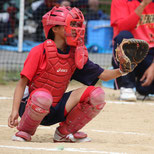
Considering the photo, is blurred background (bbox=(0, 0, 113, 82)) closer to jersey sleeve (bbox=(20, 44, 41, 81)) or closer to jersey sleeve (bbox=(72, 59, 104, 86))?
jersey sleeve (bbox=(72, 59, 104, 86))

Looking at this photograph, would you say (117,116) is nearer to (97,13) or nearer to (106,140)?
(106,140)

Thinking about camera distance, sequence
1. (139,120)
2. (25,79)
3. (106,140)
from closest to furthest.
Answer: (25,79) → (106,140) → (139,120)

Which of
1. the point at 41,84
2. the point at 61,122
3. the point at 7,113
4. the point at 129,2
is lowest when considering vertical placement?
the point at 7,113

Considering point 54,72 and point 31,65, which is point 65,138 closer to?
point 54,72

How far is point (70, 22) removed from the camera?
3.85m

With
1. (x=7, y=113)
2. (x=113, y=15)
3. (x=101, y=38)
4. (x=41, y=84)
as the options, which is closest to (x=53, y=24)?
(x=41, y=84)

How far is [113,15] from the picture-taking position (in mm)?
6148

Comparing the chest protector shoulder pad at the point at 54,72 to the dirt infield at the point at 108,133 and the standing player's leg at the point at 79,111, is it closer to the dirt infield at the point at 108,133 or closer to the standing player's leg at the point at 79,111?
the standing player's leg at the point at 79,111

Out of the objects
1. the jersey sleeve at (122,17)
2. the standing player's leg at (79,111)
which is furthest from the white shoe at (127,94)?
the standing player's leg at (79,111)

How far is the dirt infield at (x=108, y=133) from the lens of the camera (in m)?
3.36

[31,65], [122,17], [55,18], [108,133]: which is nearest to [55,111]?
[31,65]

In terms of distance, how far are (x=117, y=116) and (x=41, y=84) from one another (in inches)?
60.9

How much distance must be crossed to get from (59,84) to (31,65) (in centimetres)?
33

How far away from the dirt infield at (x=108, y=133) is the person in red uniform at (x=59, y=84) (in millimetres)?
192
